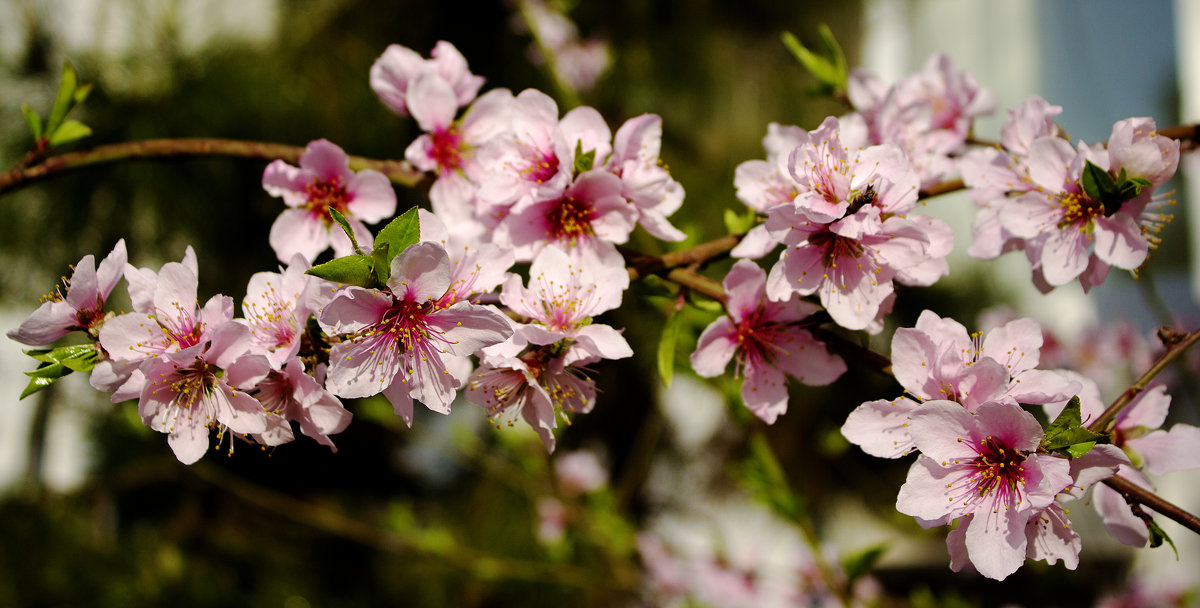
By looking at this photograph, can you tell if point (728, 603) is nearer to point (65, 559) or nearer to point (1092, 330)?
point (1092, 330)

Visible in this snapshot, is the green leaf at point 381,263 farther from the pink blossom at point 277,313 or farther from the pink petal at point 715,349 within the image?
the pink petal at point 715,349

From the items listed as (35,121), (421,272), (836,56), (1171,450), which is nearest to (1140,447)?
(1171,450)

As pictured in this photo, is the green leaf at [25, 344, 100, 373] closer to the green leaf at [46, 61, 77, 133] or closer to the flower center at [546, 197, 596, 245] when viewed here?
the green leaf at [46, 61, 77, 133]

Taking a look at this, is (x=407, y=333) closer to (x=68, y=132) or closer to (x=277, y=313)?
(x=277, y=313)

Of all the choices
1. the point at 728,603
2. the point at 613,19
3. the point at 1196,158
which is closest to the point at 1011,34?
the point at 1196,158

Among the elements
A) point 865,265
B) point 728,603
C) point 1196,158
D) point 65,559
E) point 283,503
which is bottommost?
point 65,559

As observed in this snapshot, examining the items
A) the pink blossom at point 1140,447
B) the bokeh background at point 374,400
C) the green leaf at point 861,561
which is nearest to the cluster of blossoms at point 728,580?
the bokeh background at point 374,400
